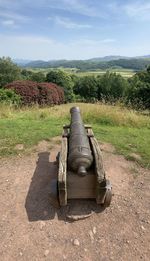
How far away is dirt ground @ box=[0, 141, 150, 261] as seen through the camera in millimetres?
2875

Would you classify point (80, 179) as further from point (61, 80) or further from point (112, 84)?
point (112, 84)

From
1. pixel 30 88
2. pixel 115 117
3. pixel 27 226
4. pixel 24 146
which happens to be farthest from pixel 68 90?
pixel 27 226

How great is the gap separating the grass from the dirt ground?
3.27 feet

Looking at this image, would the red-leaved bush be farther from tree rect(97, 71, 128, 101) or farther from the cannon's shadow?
tree rect(97, 71, 128, 101)

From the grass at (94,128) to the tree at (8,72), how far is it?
115 feet

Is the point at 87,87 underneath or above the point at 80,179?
underneath

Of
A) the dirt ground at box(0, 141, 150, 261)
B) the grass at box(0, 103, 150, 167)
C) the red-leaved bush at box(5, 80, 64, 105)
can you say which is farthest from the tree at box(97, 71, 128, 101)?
the dirt ground at box(0, 141, 150, 261)

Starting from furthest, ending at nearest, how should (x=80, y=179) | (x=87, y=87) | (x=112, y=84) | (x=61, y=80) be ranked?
(x=112, y=84) < (x=87, y=87) < (x=61, y=80) < (x=80, y=179)

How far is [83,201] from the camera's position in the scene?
12.0ft

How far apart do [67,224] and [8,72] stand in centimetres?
4309

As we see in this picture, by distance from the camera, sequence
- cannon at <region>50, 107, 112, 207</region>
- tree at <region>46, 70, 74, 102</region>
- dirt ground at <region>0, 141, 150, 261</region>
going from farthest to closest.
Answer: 1. tree at <region>46, 70, 74, 102</region>
2. cannon at <region>50, 107, 112, 207</region>
3. dirt ground at <region>0, 141, 150, 261</region>

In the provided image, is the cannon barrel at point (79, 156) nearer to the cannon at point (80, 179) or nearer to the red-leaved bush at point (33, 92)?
the cannon at point (80, 179)

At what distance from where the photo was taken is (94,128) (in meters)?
7.11

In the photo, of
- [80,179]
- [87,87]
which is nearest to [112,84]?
→ [87,87]
